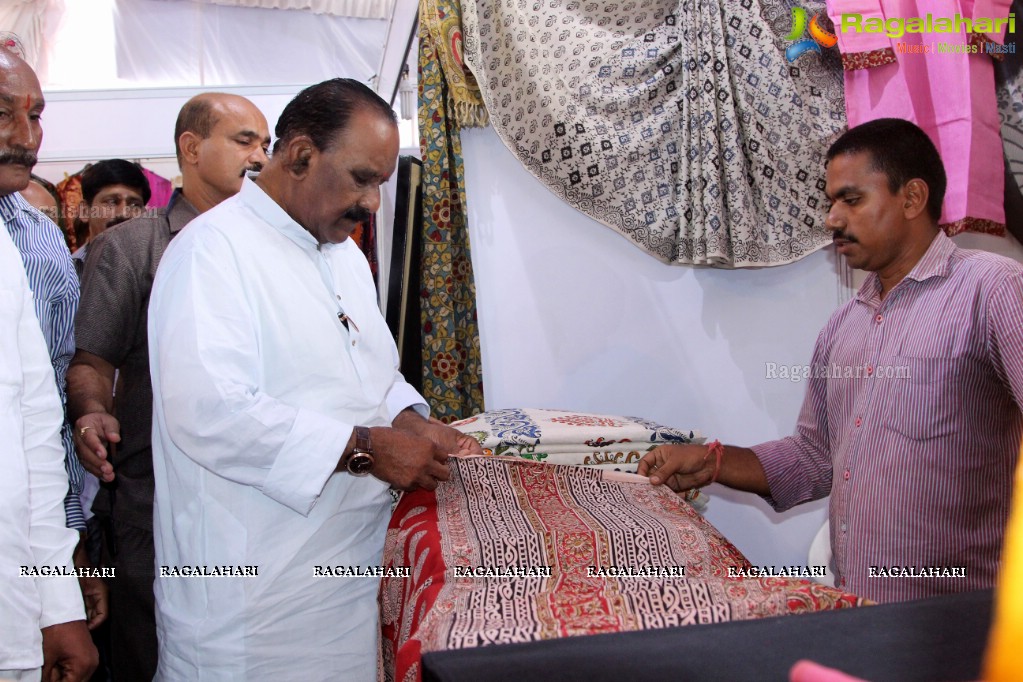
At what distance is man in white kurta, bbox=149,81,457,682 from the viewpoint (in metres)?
1.66

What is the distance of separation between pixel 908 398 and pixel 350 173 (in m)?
1.32

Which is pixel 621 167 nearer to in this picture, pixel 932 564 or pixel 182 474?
pixel 932 564

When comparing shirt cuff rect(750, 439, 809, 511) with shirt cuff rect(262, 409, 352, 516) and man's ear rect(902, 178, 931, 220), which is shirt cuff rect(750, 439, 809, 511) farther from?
shirt cuff rect(262, 409, 352, 516)

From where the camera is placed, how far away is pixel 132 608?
238 centimetres

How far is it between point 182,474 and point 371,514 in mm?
408

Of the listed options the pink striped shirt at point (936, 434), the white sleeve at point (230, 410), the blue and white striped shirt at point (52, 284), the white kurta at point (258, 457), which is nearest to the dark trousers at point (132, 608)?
the blue and white striped shirt at point (52, 284)

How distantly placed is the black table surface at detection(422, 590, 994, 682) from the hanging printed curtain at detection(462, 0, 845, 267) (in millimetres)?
2501

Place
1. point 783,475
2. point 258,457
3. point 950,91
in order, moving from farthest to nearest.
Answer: point 950,91 < point 783,475 < point 258,457

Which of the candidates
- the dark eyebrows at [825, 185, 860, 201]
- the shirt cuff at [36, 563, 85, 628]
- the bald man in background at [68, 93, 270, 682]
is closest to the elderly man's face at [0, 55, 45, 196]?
the bald man in background at [68, 93, 270, 682]

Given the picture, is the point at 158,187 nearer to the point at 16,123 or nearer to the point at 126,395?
the point at 126,395

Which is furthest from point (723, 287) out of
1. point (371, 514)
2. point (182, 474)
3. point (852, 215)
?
point (182, 474)

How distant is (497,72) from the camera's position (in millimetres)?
3256

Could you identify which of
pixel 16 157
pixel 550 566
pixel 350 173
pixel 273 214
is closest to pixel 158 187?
pixel 16 157

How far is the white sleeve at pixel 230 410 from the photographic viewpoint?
1.63m
